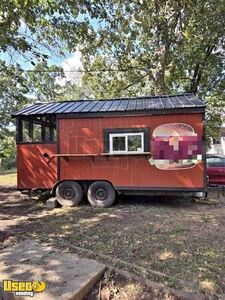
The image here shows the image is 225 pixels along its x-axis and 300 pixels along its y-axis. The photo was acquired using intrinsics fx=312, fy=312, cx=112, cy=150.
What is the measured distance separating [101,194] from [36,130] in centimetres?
289

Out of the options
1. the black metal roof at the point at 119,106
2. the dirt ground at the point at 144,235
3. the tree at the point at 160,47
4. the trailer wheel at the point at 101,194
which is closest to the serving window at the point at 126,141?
the black metal roof at the point at 119,106

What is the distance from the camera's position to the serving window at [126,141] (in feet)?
28.6

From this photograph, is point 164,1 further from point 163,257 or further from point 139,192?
point 163,257

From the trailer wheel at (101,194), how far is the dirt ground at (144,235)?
0.27 m

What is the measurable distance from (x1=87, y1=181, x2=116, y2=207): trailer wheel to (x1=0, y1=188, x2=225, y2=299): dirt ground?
0.27 m

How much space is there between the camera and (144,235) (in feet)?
19.7

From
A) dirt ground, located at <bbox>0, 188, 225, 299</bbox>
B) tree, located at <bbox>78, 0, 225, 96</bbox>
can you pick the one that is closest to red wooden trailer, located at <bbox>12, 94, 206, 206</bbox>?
dirt ground, located at <bbox>0, 188, 225, 299</bbox>

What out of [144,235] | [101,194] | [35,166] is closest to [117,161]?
[101,194]

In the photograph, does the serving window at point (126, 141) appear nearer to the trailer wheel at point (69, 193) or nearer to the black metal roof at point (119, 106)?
the black metal roof at point (119, 106)

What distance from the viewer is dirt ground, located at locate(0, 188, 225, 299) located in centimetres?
450

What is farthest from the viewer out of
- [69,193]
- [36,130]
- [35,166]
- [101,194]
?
[36,130]

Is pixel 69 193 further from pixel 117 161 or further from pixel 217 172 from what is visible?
pixel 217 172

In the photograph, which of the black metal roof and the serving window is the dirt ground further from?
the black metal roof

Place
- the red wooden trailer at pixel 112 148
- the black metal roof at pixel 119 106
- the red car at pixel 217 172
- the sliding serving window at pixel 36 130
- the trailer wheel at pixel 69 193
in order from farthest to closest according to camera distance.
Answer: the red car at pixel 217 172 < the sliding serving window at pixel 36 130 < the trailer wheel at pixel 69 193 < the black metal roof at pixel 119 106 < the red wooden trailer at pixel 112 148
